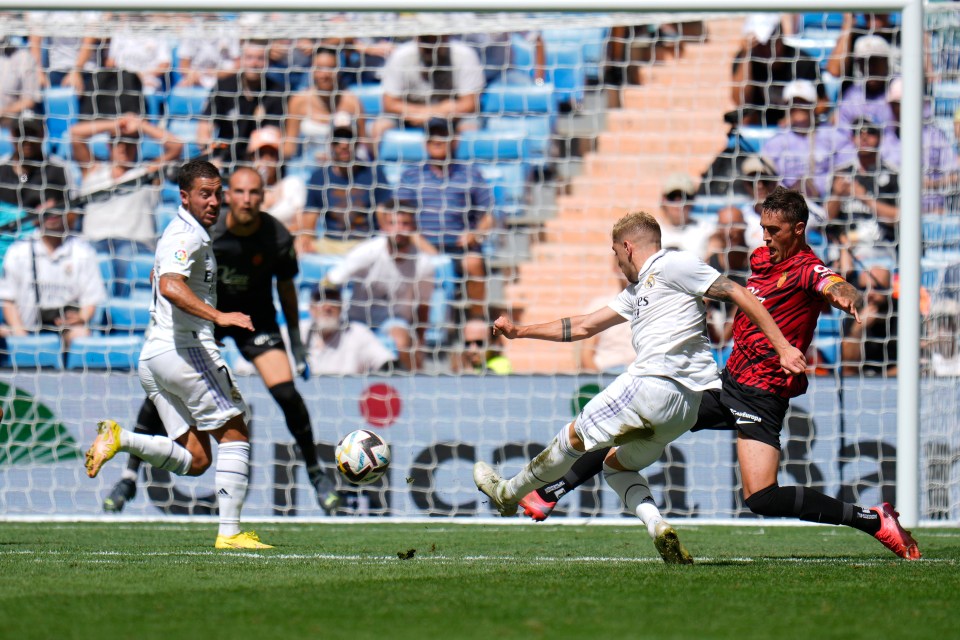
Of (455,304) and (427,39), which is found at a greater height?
(427,39)

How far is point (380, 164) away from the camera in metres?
11.9

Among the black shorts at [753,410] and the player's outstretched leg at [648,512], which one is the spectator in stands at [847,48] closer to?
the black shorts at [753,410]

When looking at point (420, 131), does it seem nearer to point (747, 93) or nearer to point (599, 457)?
point (747, 93)

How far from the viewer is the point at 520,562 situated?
623 cm

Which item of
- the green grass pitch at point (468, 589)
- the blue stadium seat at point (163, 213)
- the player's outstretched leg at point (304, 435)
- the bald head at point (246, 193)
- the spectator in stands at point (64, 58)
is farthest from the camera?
the spectator in stands at point (64, 58)

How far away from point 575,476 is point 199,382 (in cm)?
209

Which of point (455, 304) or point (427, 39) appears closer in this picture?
point (455, 304)

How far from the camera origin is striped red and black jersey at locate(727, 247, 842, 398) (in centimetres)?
629

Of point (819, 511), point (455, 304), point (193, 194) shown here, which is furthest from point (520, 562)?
point (455, 304)

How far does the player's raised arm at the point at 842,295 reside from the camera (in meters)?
5.77

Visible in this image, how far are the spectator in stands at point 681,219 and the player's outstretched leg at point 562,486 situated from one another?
17.1 ft

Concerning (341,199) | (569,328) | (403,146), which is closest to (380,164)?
(341,199)

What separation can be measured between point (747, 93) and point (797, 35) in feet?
2.40

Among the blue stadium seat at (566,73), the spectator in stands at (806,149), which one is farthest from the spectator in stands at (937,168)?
the blue stadium seat at (566,73)
